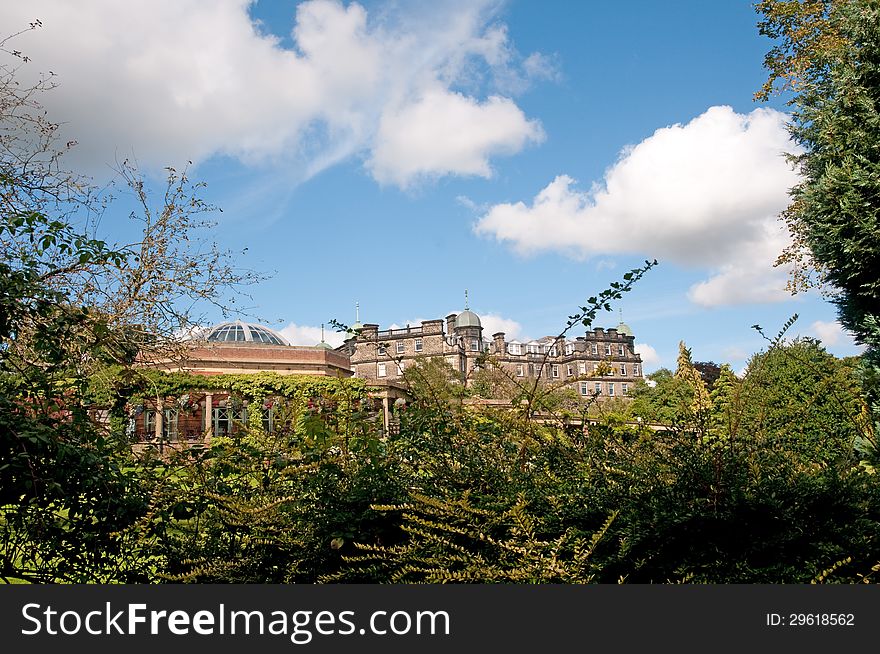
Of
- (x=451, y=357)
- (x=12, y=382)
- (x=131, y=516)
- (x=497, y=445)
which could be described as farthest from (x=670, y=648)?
(x=451, y=357)

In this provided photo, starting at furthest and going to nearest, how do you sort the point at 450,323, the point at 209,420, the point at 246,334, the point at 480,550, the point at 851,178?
the point at 450,323 → the point at 246,334 → the point at 209,420 → the point at 851,178 → the point at 480,550

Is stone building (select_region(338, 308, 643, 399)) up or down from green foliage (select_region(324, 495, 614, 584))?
up

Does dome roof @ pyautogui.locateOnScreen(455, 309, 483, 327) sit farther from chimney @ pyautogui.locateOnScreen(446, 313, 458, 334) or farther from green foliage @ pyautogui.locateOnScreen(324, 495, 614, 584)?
green foliage @ pyautogui.locateOnScreen(324, 495, 614, 584)

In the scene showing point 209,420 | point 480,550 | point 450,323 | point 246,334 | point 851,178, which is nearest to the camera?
point 480,550

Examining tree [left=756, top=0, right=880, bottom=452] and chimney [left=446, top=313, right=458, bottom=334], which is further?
chimney [left=446, top=313, right=458, bottom=334]

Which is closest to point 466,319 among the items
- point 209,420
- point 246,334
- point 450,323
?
point 450,323

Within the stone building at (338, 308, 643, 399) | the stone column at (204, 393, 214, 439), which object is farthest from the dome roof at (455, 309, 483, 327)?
the stone column at (204, 393, 214, 439)

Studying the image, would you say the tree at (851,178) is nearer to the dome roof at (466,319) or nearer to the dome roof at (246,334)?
the dome roof at (246,334)

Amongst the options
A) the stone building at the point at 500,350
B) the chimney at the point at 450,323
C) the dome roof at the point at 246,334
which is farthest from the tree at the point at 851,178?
the chimney at the point at 450,323

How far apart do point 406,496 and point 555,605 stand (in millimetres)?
1103

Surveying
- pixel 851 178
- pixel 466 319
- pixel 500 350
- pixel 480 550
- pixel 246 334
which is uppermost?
pixel 466 319

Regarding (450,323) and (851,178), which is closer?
(851,178)

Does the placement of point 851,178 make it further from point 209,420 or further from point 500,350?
point 500,350

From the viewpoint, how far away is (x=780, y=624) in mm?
2240
